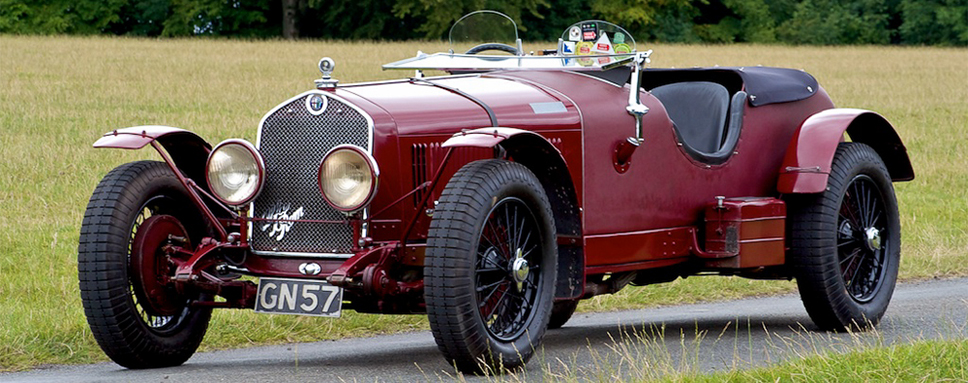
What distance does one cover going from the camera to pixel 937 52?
142 feet

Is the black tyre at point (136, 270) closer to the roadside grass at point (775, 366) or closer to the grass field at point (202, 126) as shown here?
the grass field at point (202, 126)

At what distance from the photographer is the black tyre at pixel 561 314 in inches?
291

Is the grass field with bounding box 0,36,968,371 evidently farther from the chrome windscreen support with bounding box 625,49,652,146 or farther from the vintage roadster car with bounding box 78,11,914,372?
the chrome windscreen support with bounding box 625,49,652,146

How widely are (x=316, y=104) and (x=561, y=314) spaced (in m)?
2.33

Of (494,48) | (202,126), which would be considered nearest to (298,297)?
(494,48)

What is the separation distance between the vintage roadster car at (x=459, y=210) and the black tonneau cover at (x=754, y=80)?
195 mm

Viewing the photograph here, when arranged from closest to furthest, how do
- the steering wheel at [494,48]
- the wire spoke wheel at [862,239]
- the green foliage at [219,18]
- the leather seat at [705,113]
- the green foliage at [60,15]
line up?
the leather seat at [705,113]
the wire spoke wheel at [862,239]
the steering wheel at [494,48]
the green foliage at [219,18]
the green foliage at [60,15]

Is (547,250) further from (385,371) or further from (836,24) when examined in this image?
(836,24)

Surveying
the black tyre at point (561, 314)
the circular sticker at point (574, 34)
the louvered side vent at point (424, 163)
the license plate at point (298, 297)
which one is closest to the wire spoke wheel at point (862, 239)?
the black tyre at point (561, 314)

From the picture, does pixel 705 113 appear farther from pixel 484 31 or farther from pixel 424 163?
pixel 424 163

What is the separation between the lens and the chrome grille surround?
5773 millimetres

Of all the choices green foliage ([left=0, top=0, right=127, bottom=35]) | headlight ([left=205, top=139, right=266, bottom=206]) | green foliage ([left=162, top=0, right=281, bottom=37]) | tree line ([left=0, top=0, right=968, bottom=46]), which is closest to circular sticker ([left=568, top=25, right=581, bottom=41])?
headlight ([left=205, top=139, right=266, bottom=206])

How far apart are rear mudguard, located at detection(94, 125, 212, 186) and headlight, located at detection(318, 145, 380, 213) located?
88cm

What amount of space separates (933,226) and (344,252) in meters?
7.53
